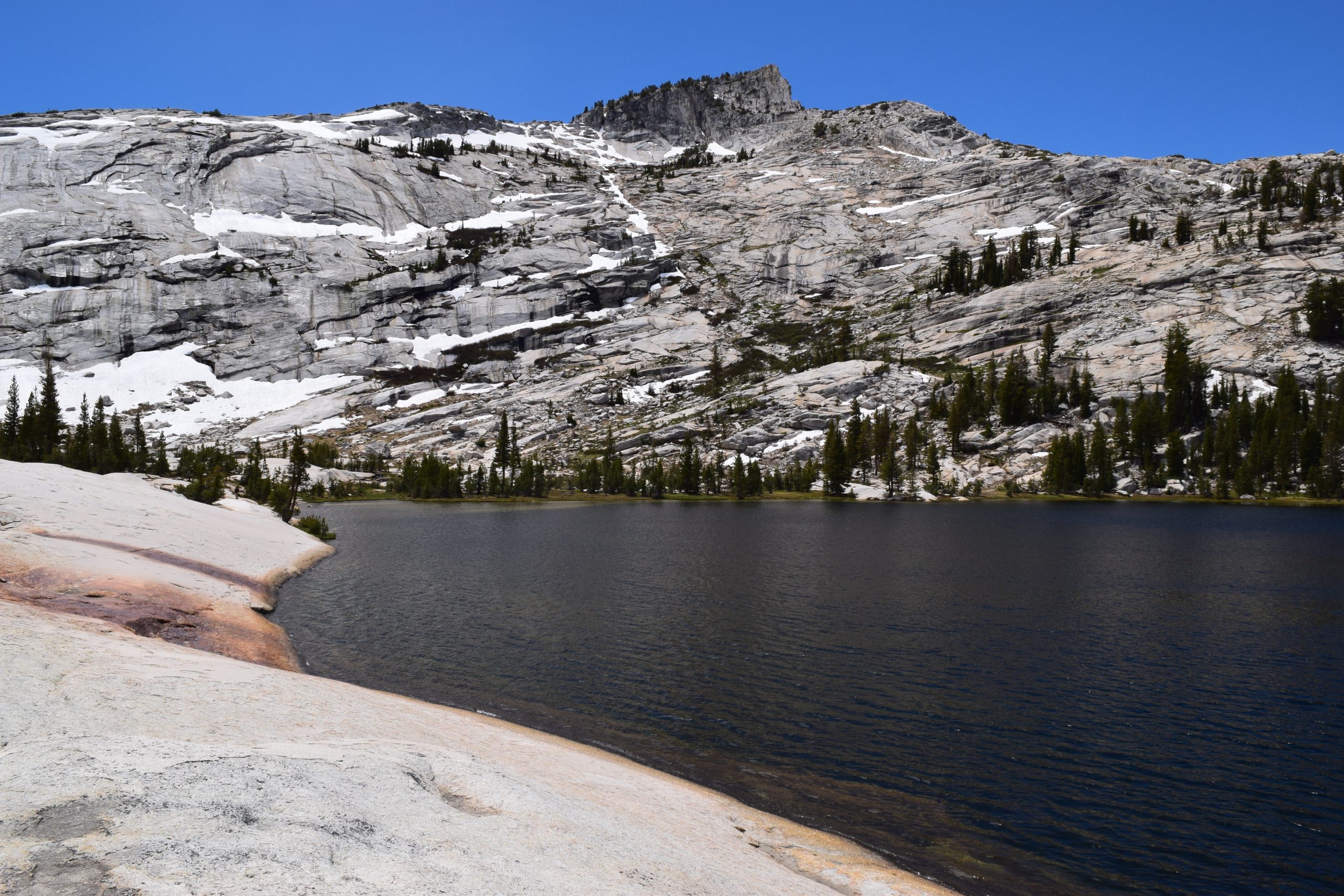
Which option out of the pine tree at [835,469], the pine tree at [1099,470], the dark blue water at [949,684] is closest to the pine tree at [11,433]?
the dark blue water at [949,684]

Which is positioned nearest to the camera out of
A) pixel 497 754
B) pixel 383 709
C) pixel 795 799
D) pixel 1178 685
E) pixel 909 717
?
pixel 497 754

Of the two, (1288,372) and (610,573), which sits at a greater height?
(1288,372)

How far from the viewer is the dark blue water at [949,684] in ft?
65.3

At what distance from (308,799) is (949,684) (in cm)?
2751

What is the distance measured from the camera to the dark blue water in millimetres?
19891

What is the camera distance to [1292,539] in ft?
285

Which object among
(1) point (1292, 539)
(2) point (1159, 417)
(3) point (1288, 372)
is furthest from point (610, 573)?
(3) point (1288, 372)

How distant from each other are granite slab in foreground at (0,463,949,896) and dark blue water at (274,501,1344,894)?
4.05 meters

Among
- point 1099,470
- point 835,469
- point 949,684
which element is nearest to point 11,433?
point 949,684

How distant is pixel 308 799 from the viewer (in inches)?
467

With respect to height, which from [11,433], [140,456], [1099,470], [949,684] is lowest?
[949,684]

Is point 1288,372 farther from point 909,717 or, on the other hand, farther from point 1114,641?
point 909,717

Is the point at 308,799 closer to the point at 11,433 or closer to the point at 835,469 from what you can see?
the point at 11,433

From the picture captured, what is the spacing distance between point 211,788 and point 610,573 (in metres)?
52.7
